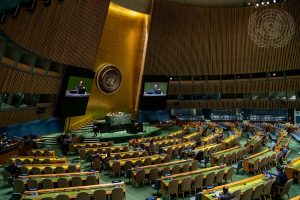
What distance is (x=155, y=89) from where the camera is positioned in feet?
91.3

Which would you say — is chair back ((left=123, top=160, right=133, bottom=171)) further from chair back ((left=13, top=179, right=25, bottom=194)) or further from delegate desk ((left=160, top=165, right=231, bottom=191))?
chair back ((left=13, top=179, right=25, bottom=194))

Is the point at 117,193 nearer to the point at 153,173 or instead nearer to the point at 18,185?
the point at 153,173

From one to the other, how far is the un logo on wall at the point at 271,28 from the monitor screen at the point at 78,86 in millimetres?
17237

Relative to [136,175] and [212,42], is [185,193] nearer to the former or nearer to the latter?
[136,175]

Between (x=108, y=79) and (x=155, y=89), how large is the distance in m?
4.96

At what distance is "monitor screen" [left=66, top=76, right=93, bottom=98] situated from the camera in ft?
62.8

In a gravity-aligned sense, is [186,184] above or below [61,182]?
above

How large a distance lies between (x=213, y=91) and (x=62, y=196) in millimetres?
26074

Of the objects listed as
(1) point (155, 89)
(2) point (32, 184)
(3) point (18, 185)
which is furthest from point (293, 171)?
(1) point (155, 89)

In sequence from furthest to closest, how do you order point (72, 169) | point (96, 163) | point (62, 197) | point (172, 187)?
point (96, 163), point (72, 169), point (172, 187), point (62, 197)

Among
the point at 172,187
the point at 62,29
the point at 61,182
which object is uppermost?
the point at 62,29

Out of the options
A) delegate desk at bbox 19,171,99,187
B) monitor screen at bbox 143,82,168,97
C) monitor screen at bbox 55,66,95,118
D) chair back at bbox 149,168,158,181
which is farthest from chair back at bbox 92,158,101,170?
monitor screen at bbox 143,82,168,97

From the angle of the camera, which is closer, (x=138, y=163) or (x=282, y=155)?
(x=138, y=163)

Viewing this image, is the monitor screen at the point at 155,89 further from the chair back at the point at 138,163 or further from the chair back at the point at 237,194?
the chair back at the point at 237,194
